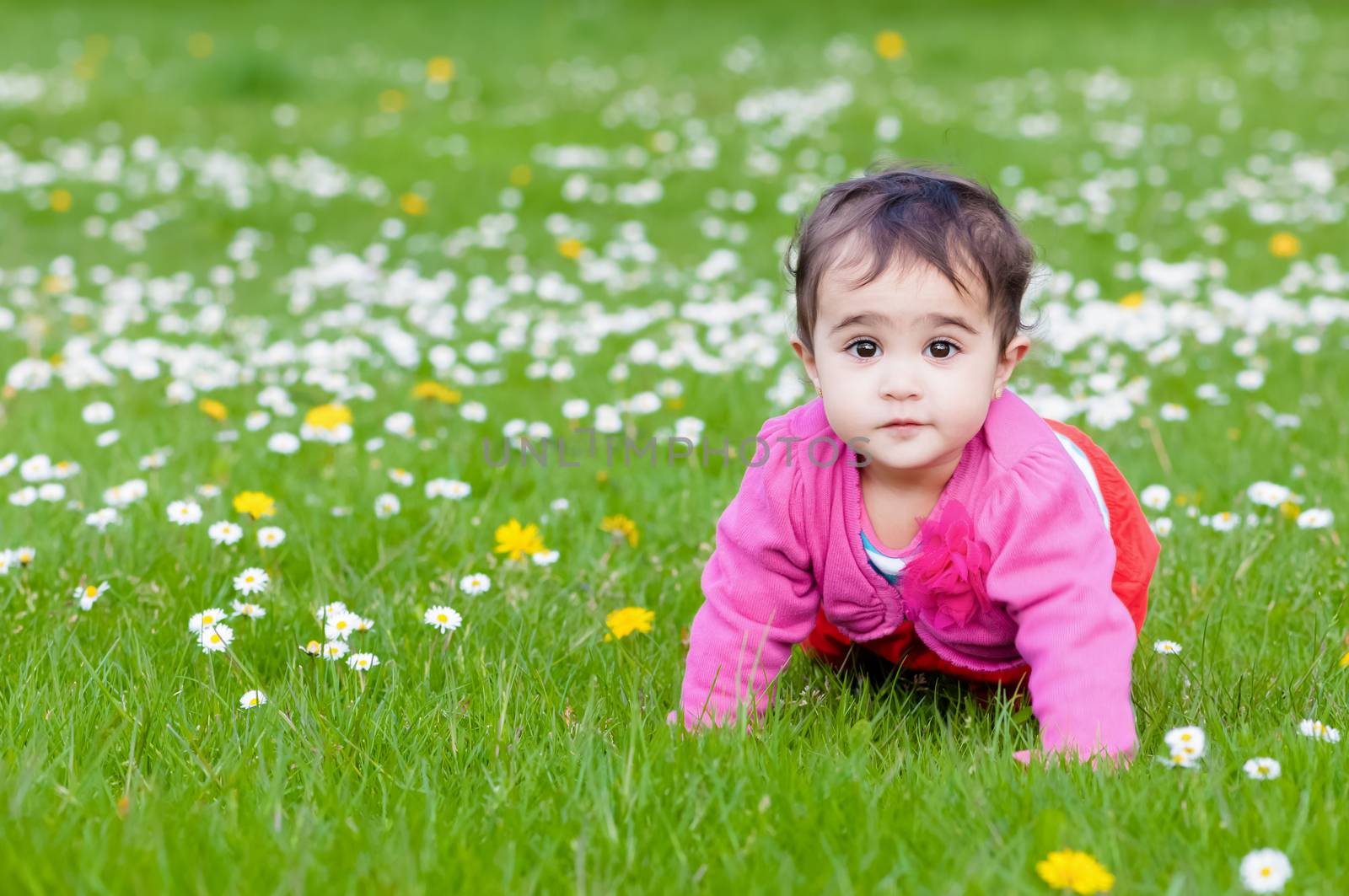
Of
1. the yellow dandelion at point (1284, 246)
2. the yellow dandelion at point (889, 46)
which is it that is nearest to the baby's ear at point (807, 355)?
A: the yellow dandelion at point (1284, 246)

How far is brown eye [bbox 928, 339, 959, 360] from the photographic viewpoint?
95.0 inches

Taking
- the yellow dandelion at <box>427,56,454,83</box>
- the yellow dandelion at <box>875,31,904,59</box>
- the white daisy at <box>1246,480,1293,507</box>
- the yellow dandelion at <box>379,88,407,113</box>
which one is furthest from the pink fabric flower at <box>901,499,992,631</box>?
the yellow dandelion at <box>875,31,904,59</box>

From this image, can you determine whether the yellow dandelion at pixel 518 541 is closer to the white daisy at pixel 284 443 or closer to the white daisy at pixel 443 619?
the white daisy at pixel 443 619

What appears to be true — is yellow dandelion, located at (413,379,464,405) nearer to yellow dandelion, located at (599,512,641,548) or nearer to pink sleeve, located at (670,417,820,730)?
yellow dandelion, located at (599,512,641,548)

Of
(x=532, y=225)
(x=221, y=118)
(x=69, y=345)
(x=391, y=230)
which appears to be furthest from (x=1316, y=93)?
(x=69, y=345)

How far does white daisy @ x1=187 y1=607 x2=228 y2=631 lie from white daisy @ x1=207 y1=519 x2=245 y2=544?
32 centimetres

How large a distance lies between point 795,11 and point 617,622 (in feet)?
59.3

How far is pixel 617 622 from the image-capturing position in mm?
2895

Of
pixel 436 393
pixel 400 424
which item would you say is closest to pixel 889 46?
pixel 436 393

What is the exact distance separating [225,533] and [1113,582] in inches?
79.5

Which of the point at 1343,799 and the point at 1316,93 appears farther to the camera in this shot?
the point at 1316,93

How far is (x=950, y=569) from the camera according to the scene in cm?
245

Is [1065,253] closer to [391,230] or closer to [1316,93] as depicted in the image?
[391,230]

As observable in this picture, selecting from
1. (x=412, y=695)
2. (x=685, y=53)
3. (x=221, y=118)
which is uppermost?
(x=685, y=53)
